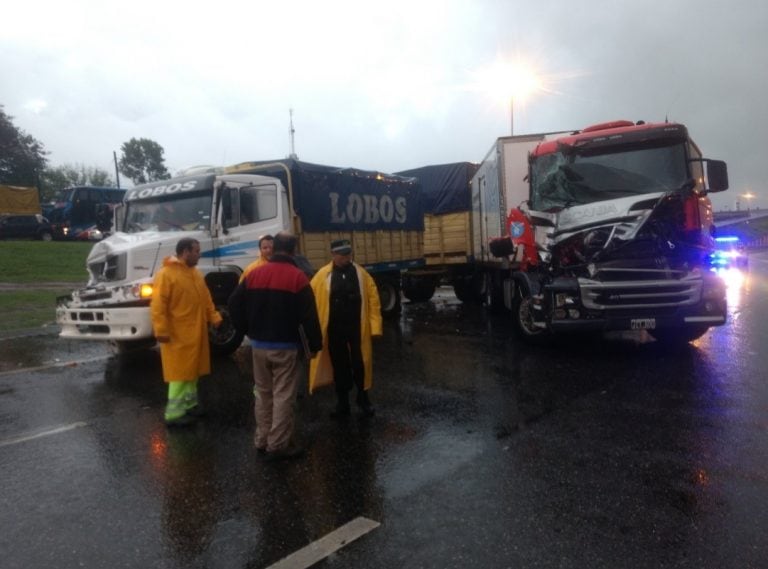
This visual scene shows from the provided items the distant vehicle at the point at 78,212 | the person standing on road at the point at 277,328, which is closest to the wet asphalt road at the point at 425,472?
the person standing on road at the point at 277,328

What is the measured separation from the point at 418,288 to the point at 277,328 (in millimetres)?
10562

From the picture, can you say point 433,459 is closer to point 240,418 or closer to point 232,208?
point 240,418

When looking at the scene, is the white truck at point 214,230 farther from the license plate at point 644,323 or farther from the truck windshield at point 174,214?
the license plate at point 644,323

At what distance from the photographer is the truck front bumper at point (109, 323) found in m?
7.39

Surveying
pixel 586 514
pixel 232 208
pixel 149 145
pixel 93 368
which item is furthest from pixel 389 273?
pixel 149 145

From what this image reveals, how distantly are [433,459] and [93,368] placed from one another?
571 cm

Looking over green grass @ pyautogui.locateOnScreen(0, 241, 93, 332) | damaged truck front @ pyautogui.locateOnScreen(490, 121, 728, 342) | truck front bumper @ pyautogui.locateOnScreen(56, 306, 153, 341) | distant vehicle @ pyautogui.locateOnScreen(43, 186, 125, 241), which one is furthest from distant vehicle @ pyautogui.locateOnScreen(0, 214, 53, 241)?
damaged truck front @ pyautogui.locateOnScreen(490, 121, 728, 342)

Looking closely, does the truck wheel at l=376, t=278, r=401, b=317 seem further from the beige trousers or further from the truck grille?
the beige trousers

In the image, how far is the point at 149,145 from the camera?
80875 millimetres

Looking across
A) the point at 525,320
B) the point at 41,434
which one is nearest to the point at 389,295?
the point at 525,320

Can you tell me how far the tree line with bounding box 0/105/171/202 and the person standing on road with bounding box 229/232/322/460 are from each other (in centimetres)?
2413

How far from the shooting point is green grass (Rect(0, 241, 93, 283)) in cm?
1834

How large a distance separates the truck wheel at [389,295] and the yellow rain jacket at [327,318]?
643cm

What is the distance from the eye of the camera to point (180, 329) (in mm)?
5430
